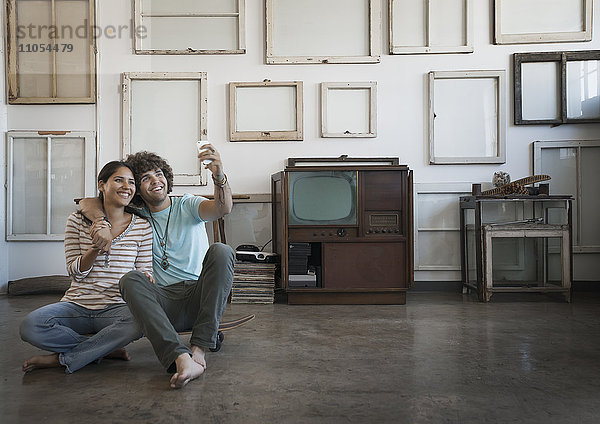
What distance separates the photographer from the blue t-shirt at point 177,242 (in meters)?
2.38

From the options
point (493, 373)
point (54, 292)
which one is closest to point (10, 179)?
point (54, 292)

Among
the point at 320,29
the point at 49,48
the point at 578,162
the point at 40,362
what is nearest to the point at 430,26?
the point at 320,29

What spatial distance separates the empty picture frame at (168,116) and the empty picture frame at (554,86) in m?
2.59

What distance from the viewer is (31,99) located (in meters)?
4.57

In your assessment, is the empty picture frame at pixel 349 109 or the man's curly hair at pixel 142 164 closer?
the man's curly hair at pixel 142 164

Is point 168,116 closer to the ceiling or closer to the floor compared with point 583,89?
closer to the floor

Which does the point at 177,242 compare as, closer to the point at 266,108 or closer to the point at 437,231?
the point at 266,108

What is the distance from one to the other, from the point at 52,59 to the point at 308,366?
3.67 meters

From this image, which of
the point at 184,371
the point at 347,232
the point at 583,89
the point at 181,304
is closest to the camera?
the point at 184,371

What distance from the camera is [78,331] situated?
7.38 feet

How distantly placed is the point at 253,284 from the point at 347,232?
791mm

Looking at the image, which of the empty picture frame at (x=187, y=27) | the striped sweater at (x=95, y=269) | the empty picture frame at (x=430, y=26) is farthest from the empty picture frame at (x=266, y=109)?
the striped sweater at (x=95, y=269)

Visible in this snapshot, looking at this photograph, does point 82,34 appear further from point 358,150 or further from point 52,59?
point 358,150

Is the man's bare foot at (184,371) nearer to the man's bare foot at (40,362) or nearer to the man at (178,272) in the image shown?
the man at (178,272)
